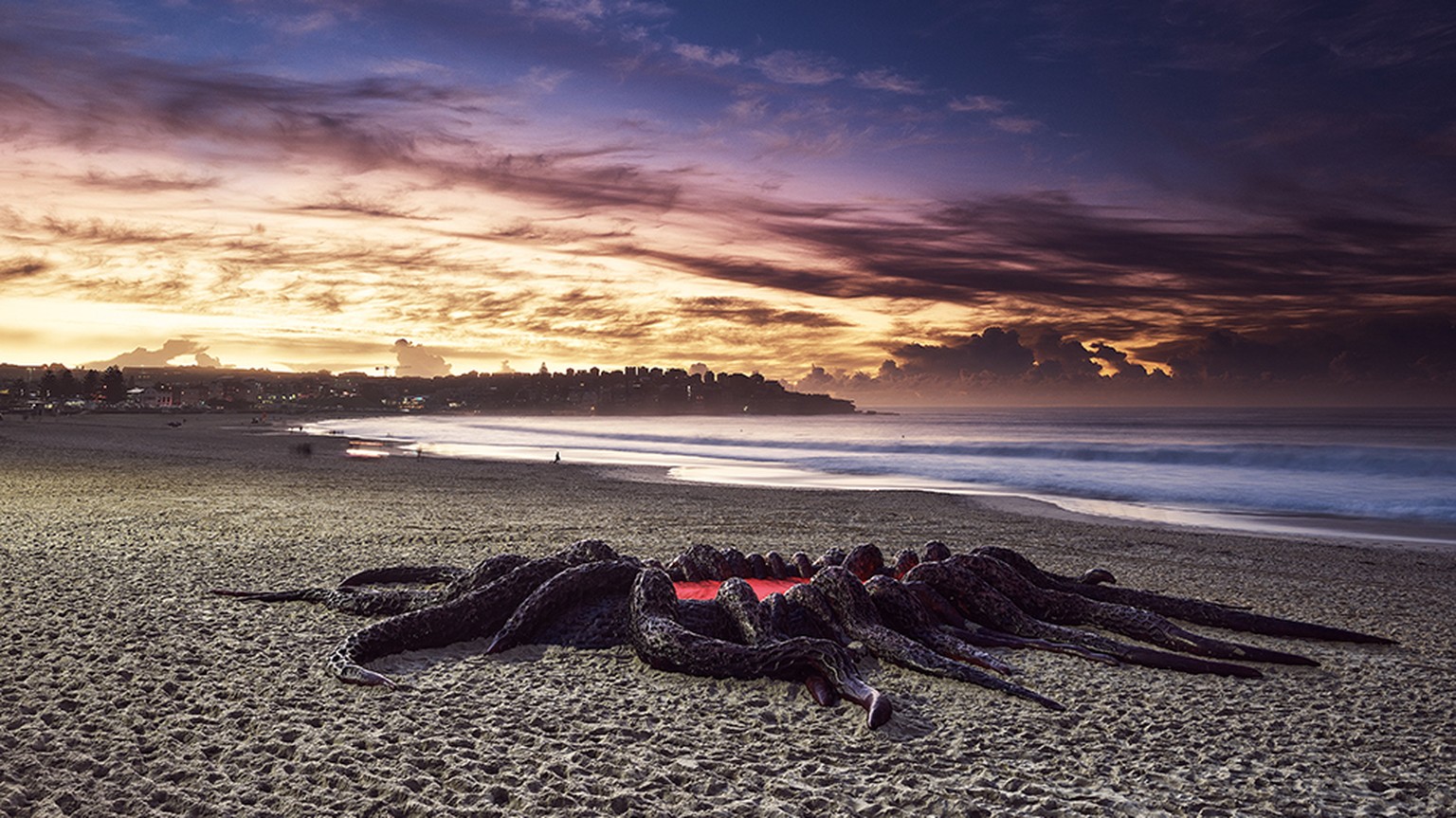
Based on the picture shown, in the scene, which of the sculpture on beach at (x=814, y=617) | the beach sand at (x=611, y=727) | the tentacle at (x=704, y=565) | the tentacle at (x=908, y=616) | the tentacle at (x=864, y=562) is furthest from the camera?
the tentacle at (x=864, y=562)

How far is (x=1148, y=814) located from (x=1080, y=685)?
193 centimetres

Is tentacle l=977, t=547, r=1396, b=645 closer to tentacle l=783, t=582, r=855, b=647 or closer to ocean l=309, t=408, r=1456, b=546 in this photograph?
tentacle l=783, t=582, r=855, b=647

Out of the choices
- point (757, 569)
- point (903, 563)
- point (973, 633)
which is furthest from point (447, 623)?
point (973, 633)

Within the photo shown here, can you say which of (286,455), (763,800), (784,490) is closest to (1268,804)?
(763,800)

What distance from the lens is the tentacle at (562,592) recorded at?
20.7 ft

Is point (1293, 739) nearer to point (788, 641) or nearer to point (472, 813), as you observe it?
point (788, 641)

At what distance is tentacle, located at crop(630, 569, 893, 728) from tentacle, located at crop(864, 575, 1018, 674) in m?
0.96

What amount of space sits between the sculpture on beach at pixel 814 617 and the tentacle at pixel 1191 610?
0.4 inches

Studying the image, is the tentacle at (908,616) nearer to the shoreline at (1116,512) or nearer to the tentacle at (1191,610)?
the tentacle at (1191,610)

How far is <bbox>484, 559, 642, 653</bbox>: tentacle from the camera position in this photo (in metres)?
6.30

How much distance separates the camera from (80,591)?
25.7 feet

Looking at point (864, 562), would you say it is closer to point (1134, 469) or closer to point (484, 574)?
point (484, 574)

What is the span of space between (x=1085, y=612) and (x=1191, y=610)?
1202 millimetres

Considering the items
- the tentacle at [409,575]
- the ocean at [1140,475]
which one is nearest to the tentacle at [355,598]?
the tentacle at [409,575]
